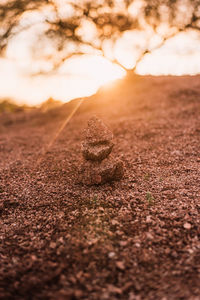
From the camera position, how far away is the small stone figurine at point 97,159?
5.28 metres

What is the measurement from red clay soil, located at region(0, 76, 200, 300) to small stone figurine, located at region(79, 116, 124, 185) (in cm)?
23

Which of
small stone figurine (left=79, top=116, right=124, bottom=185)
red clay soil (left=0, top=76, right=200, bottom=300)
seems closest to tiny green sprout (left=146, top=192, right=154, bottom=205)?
red clay soil (left=0, top=76, right=200, bottom=300)

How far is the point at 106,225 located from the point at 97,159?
A: 1781mm

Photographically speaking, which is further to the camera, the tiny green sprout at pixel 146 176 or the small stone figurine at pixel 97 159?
the tiny green sprout at pixel 146 176

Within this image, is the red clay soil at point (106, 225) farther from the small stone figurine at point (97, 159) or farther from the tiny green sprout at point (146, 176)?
the small stone figurine at point (97, 159)

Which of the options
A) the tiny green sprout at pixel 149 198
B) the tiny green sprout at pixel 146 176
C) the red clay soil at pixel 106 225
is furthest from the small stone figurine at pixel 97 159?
the tiny green sprout at pixel 149 198

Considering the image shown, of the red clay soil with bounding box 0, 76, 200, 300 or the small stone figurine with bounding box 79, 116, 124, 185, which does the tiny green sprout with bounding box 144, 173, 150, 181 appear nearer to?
the red clay soil with bounding box 0, 76, 200, 300

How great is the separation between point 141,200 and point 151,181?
947 millimetres

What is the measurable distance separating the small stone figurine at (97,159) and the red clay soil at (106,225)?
0.23m

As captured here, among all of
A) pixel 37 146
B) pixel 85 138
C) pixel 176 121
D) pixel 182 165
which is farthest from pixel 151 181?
pixel 37 146

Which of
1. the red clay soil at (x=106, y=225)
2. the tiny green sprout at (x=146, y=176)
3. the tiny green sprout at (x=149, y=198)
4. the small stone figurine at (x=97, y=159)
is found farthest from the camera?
the tiny green sprout at (x=146, y=176)

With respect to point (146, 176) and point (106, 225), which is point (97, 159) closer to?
point (146, 176)

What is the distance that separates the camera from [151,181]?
557cm

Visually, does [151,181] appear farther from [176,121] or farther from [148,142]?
[176,121]
